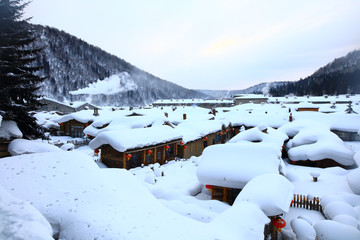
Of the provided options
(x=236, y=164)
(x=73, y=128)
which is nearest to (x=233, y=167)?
(x=236, y=164)

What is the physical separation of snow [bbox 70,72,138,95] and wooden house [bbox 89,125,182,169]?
310 feet

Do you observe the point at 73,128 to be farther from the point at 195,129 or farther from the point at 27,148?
the point at 27,148

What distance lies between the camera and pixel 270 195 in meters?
7.24

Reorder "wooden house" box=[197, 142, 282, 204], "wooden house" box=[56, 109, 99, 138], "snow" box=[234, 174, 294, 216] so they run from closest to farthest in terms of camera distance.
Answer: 1. "snow" box=[234, 174, 294, 216]
2. "wooden house" box=[197, 142, 282, 204]
3. "wooden house" box=[56, 109, 99, 138]

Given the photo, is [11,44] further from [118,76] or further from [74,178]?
[118,76]

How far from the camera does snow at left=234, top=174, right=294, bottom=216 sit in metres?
6.90

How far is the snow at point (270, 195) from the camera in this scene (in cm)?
690

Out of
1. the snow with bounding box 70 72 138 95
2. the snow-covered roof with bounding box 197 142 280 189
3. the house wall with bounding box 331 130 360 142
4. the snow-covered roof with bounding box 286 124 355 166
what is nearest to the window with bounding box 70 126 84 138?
the snow-covered roof with bounding box 197 142 280 189

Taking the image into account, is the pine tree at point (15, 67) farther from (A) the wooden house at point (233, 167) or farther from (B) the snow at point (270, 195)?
(B) the snow at point (270, 195)

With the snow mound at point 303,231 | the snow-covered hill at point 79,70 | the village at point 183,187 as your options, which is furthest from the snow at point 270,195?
the snow-covered hill at point 79,70

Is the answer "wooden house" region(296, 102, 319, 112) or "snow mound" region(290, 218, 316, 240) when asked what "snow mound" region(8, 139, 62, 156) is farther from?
"wooden house" region(296, 102, 319, 112)

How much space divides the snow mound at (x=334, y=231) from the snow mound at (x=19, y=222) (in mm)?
9099

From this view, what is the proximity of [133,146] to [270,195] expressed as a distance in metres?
11.0

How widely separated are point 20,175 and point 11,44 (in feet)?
26.7
